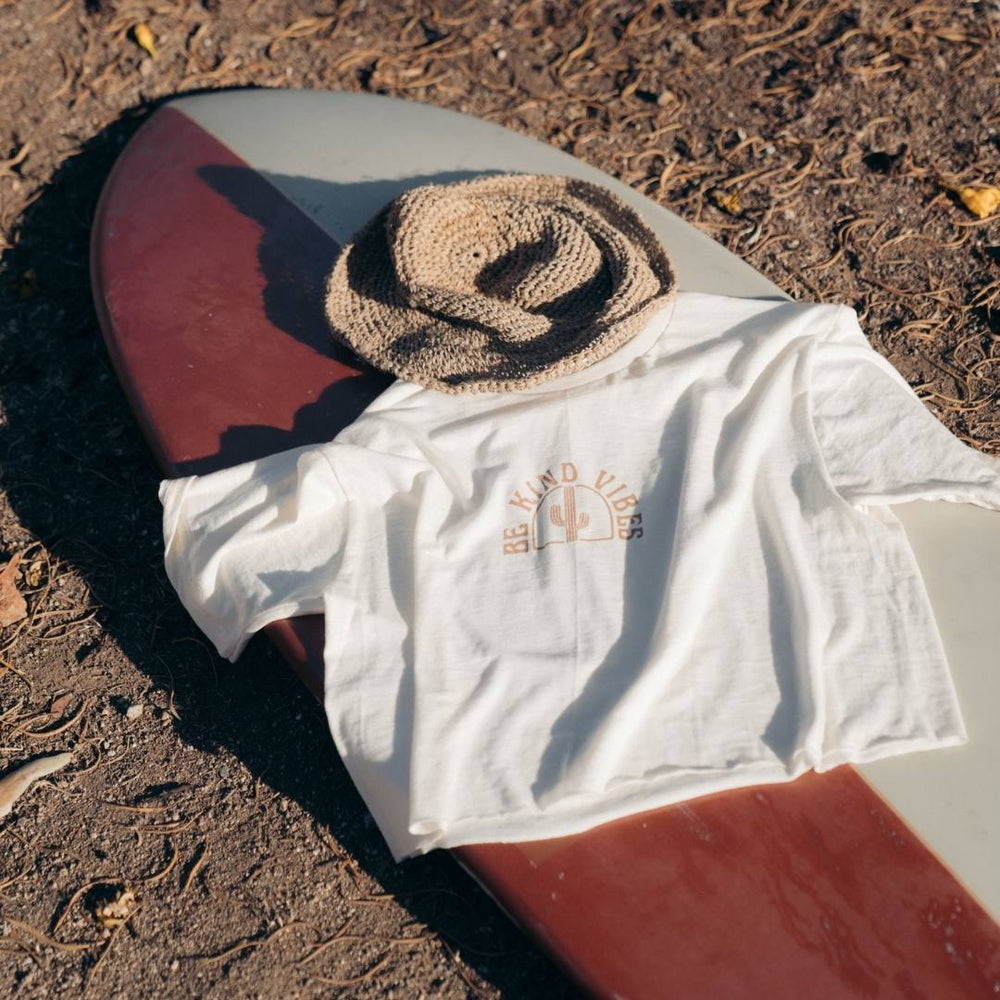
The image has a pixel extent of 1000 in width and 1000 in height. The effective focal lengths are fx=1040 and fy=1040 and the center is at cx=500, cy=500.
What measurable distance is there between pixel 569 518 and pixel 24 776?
111 cm

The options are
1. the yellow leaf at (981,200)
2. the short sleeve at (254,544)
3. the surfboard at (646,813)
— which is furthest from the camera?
the yellow leaf at (981,200)

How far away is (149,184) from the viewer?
2.46m

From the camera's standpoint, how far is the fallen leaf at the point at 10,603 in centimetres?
211

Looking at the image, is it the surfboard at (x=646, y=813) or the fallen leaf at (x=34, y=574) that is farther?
the fallen leaf at (x=34, y=574)

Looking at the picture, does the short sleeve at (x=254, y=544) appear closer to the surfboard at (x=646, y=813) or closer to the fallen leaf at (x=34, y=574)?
the surfboard at (x=646, y=813)

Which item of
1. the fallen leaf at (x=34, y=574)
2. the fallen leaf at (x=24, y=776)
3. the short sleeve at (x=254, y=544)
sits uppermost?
the short sleeve at (x=254, y=544)

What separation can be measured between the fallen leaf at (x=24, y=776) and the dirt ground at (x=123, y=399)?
0.02 m

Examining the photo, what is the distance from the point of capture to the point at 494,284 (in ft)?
6.88

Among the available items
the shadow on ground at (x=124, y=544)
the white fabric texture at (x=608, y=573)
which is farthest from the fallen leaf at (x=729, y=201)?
the shadow on ground at (x=124, y=544)

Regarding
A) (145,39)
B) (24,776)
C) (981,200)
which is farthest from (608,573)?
(145,39)

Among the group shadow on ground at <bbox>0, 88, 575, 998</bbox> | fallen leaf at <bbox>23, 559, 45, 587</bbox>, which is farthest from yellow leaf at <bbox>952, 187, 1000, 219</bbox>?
fallen leaf at <bbox>23, 559, 45, 587</bbox>

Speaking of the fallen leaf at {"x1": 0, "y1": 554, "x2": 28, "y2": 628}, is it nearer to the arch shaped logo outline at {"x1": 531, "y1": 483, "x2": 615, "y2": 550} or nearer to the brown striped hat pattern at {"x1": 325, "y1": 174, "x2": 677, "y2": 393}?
the brown striped hat pattern at {"x1": 325, "y1": 174, "x2": 677, "y2": 393}

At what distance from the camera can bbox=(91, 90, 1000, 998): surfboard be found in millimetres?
1491

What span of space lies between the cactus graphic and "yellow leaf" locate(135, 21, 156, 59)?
212 centimetres
